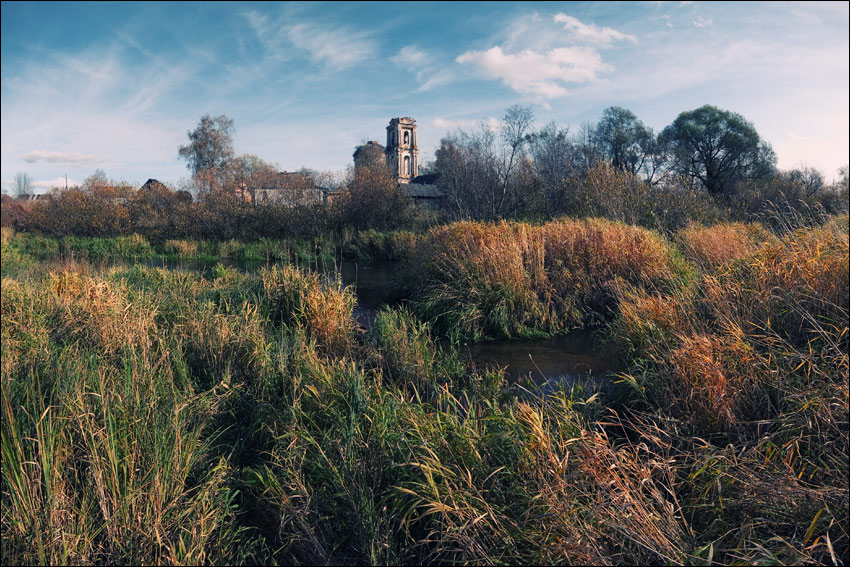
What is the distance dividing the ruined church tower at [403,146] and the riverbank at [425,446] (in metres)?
73.8

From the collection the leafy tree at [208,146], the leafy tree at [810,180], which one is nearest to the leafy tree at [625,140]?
the leafy tree at [810,180]

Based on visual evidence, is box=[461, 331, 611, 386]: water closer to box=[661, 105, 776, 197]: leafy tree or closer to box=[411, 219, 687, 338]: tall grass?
box=[411, 219, 687, 338]: tall grass

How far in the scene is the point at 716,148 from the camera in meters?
33.8

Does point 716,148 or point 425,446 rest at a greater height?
point 716,148

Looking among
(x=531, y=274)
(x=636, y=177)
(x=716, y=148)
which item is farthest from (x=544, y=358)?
(x=716, y=148)

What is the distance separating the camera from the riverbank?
276cm

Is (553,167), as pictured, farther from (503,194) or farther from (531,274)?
(531,274)

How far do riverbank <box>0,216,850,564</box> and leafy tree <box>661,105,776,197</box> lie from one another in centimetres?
3092

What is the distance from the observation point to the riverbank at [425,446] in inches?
109

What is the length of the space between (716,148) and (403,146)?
2082 inches

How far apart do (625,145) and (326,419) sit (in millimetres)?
38181

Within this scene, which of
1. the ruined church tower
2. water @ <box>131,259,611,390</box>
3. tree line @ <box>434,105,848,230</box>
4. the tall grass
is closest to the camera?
water @ <box>131,259,611,390</box>

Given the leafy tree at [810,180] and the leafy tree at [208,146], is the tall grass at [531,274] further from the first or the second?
the leafy tree at [208,146]

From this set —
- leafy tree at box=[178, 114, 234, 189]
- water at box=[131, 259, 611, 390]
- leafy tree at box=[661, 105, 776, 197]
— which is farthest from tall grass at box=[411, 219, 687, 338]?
leafy tree at box=[178, 114, 234, 189]
